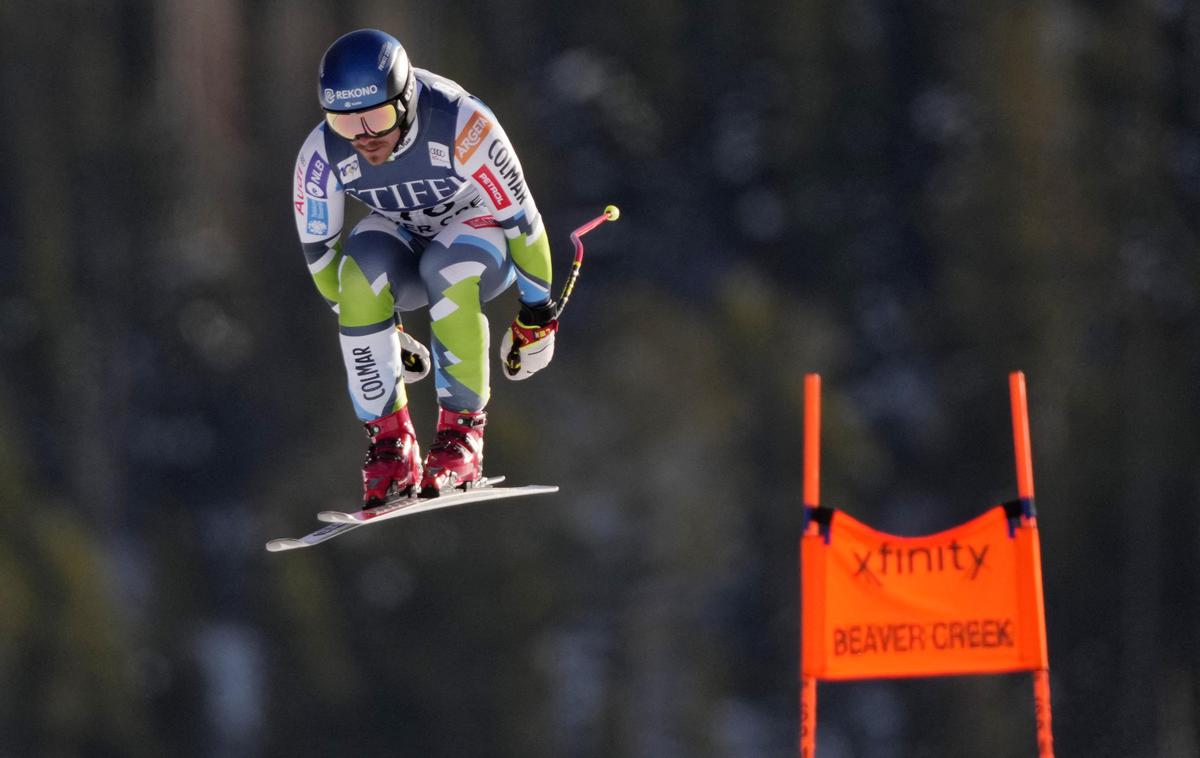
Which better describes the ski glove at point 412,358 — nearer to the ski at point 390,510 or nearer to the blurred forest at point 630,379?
the ski at point 390,510

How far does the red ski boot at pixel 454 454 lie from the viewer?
7.39m

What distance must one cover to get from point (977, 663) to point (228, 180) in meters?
13.3

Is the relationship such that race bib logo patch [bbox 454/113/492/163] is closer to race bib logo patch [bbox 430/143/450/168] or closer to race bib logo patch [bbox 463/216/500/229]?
race bib logo patch [bbox 430/143/450/168]

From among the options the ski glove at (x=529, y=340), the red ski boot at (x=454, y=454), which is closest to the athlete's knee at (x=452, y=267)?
the ski glove at (x=529, y=340)

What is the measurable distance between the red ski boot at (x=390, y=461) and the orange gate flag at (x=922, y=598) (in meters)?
1.64

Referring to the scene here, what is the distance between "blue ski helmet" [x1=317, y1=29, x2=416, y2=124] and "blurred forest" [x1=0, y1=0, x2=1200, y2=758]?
12058 millimetres

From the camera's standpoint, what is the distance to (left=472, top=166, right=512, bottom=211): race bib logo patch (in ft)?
23.7

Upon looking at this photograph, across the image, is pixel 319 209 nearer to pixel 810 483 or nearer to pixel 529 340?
pixel 529 340

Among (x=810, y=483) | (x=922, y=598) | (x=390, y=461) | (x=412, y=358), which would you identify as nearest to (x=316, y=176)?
(x=412, y=358)

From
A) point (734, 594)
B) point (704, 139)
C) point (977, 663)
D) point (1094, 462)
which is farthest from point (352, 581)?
point (977, 663)

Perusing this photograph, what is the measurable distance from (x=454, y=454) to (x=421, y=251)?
30.2 inches

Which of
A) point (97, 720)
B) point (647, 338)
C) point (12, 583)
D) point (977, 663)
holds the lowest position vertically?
point (977, 663)

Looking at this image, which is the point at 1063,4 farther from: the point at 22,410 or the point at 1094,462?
the point at 22,410

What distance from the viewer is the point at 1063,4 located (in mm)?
19922
